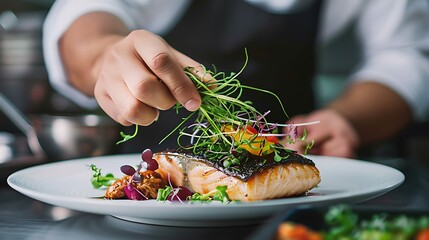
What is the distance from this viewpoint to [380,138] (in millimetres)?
2346

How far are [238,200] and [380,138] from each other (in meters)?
1.50

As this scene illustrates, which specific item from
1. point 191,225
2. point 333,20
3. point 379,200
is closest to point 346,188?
point 379,200

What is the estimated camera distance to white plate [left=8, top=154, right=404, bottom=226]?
83 centimetres

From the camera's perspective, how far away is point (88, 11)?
2.02 meters

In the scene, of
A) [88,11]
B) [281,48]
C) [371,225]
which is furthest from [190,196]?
[281,48]

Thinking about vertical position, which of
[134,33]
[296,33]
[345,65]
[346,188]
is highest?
[134,33]

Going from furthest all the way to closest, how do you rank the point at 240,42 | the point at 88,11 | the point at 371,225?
the point at 240,42, the point at 88,11, the point at 371,225

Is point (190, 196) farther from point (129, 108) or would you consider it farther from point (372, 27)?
point (372, 27)

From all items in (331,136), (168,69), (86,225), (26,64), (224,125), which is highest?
(168,69)

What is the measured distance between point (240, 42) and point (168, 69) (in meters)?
1.29

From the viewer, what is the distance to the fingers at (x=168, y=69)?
36.6 inches

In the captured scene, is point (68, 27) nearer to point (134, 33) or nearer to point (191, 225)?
point (134, 33)

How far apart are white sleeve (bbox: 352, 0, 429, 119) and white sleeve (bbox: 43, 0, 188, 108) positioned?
73cm

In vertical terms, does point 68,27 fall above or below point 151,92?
below
